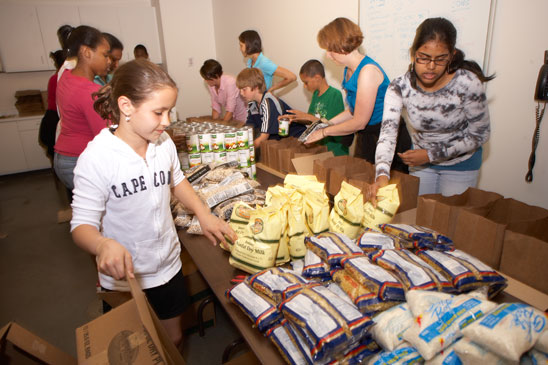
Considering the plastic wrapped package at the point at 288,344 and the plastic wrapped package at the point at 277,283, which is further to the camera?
the plastic wrapped package at the point at 277,283

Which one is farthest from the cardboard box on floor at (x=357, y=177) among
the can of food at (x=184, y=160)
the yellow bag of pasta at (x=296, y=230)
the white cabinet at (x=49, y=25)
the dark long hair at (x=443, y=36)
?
the white cabinet at (x=49, y=25)

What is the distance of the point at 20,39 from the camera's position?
16.8 feet

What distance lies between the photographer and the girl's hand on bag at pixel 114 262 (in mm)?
901

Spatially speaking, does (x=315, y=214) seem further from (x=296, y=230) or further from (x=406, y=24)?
(x=406, y=24)

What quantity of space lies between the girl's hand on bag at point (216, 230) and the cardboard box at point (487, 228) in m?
0.82

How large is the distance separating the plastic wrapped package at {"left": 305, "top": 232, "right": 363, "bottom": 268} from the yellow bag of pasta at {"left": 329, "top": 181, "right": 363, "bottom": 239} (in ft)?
0.45

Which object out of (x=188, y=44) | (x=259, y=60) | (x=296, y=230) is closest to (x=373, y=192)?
(x=296, y=230)

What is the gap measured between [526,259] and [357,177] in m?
0.76

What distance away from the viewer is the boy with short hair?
2600 millimetres

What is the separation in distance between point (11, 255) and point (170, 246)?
2.82 meters

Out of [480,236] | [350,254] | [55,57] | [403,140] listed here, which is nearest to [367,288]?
[350,254]

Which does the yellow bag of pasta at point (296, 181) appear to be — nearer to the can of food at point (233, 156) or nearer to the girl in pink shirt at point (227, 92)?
the can of food at point (233, 156)

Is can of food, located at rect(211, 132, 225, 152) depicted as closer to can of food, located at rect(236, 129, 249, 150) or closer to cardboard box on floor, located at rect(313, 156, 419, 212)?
can of food, located at rect(236, 129, 249, 150)

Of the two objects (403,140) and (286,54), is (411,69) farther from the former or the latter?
(286,54)
